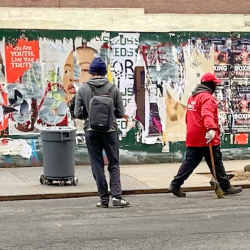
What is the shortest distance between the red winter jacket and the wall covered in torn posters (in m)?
3.91

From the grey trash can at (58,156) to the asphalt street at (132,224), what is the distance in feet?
3.23

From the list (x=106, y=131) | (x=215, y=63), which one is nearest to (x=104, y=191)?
(x=106, y=131)

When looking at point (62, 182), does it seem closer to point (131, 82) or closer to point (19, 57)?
point (19, 57)

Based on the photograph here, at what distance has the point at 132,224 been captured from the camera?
8.21m

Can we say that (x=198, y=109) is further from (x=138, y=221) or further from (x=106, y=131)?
(x=138, y=221)

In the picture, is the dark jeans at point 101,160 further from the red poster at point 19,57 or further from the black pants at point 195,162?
the red poster at point 19,57

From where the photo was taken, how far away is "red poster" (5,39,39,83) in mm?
13297

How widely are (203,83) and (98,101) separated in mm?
1936

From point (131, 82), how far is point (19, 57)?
2330mm

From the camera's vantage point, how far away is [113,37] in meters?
13.9

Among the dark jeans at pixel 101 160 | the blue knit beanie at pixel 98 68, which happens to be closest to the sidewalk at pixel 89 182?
the dark jeans at pixel 101 160

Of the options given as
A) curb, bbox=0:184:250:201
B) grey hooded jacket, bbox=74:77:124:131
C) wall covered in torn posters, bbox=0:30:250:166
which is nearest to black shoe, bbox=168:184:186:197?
curb, bbox=0:184:250:201

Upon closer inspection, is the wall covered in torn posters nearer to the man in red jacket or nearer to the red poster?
the red poster

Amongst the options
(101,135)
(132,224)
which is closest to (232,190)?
(101,135)
